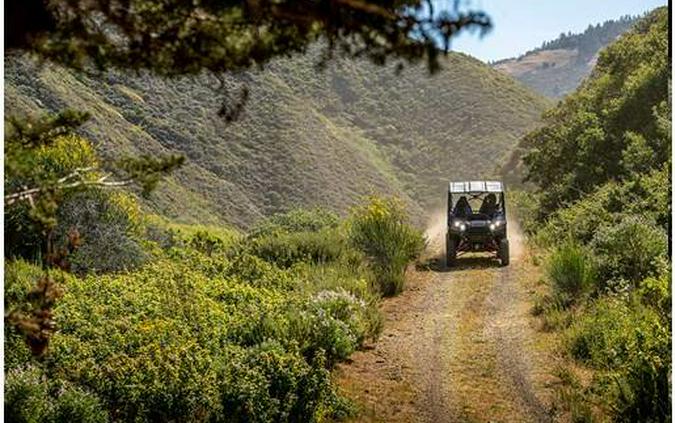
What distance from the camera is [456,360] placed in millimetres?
10375

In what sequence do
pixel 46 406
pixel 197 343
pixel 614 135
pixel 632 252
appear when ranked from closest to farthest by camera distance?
1. pixel 46 406
2. pixel 197 343
3. pixel 632 252
4. pixel 614 135

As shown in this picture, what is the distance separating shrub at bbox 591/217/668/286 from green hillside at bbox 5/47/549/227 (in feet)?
61.7

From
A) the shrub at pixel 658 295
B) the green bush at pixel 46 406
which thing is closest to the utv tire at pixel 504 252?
the shrub at pixel 658 295

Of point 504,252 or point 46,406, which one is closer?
point 46,406

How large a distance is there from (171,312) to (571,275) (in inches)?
240

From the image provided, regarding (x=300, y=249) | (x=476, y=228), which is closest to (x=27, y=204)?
(x=300, y=249)

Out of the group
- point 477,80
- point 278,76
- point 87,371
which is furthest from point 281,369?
point 477,80

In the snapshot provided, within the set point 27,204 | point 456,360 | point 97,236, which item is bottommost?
point 456,360

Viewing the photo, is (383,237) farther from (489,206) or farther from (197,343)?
(197,343)

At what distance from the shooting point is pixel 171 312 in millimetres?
10836

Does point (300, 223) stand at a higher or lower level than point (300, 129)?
lower

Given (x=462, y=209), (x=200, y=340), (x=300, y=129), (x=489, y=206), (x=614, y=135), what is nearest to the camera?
(x=200, y=340)

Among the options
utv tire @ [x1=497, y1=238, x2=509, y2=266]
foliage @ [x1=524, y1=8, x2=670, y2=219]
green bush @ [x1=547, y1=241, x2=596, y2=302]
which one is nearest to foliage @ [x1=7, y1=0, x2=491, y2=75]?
green bush @ [x1=547, y1=241, x2=596, y2=302]

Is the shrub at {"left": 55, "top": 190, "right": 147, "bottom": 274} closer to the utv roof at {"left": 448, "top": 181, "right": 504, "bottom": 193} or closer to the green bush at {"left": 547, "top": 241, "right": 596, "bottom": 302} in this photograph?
the utv roof at {"left": 448, "top": 181, "right": 504, "bottom": 193}
